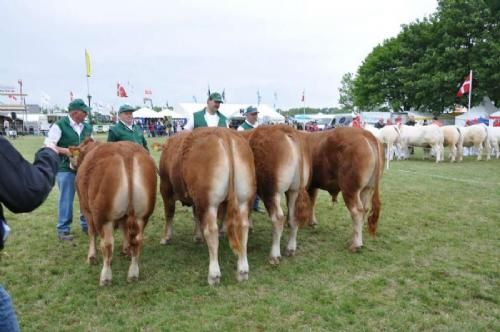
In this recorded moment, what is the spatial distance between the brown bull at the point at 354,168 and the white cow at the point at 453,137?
13.1m

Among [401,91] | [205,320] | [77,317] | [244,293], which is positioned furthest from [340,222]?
[401,91]

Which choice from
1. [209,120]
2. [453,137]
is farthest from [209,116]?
[453,137]

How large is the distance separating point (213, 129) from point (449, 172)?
11.4 m

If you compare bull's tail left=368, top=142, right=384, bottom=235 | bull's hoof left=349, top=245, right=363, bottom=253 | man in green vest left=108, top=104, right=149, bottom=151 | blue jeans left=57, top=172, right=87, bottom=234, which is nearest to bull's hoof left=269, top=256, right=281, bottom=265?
bull's hoof left=349, top=245, right=363, bottom=253

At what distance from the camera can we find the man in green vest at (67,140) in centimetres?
550

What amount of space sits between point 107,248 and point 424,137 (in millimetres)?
15766

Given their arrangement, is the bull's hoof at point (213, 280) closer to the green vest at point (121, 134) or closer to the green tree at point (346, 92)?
the green vest at point (121, 134)

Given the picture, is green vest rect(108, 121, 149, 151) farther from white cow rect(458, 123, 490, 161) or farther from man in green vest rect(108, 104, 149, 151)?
white cow rect(458, 123, 490, 161)

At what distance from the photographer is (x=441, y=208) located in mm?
7758

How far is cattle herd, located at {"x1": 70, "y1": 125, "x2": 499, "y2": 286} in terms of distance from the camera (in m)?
4.06

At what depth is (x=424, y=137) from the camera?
16594 mm

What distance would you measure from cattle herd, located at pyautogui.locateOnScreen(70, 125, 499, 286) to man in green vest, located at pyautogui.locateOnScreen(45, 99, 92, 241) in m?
0.44

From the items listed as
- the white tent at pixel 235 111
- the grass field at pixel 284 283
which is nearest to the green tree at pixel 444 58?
the white tent at pixel 235 111

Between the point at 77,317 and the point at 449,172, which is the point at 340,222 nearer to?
the point at 77,317
